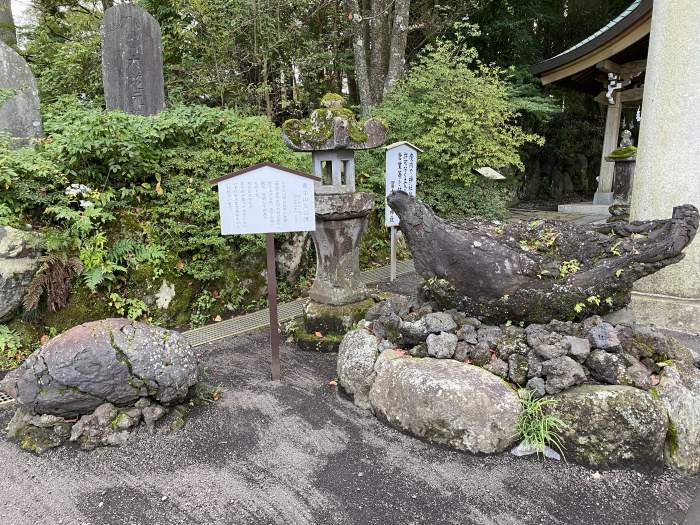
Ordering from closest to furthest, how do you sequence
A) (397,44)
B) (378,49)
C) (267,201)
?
(267,201), (397,44), (378,49)

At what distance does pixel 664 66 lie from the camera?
4586 mm

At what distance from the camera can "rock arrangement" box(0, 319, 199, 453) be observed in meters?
2.99

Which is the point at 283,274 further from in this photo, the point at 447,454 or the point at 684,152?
the point at 684,152

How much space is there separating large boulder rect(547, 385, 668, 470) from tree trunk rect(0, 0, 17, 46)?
39.1 ft

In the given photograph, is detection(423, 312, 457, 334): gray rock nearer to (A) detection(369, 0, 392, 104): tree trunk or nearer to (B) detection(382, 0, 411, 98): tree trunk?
(B) detection(382, 0, 411, 98): tree trunk

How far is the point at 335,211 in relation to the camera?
4.39m

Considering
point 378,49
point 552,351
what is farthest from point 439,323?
point 378,49

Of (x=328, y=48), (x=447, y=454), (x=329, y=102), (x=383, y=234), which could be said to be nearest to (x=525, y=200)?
(x=328, y=48)

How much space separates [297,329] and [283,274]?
1.56m

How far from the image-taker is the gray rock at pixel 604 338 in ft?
9.73

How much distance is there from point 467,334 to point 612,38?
10167 millimetres

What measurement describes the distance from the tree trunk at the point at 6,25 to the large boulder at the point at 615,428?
11.9 meters

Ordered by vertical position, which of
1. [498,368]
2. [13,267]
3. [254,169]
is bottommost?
[498,368]

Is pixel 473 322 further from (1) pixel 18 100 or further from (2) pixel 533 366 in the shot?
(1) pixel 18 100
